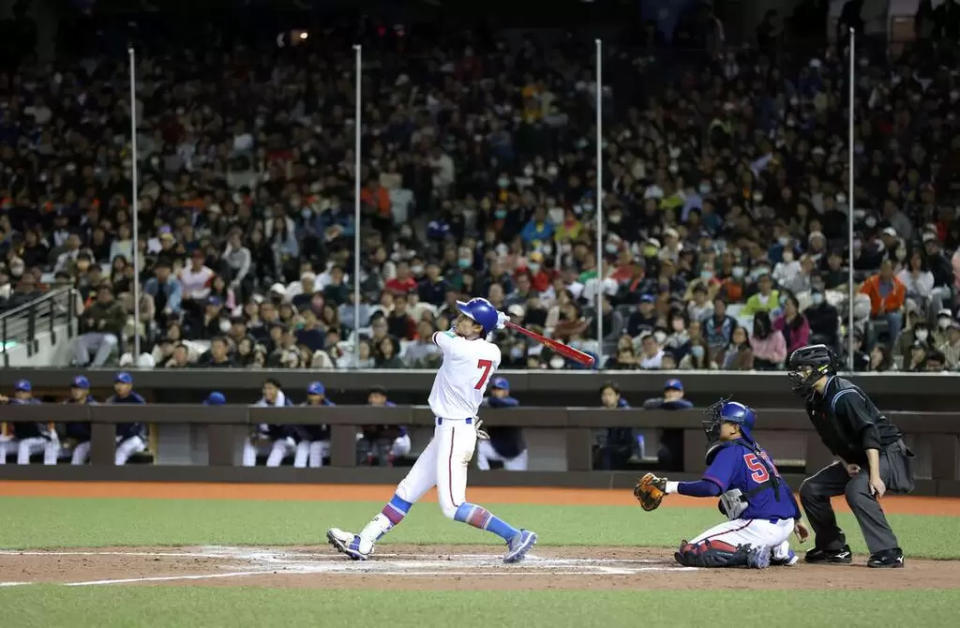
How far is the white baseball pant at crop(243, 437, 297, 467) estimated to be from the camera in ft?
61.0

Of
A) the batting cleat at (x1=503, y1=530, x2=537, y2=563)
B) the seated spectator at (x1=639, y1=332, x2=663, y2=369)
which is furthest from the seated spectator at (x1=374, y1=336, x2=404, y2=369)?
the batting cleat at (x1=503, y1=530, x2=537, y2=563)

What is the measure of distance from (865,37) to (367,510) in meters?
13.9

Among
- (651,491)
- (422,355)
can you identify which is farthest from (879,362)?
(651,491)

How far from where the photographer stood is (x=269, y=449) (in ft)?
61.3

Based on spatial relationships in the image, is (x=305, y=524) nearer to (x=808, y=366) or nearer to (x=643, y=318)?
(x=808, y=366)

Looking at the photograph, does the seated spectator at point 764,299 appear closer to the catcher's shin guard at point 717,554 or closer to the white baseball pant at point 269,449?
the white baseball pant at point 269,449

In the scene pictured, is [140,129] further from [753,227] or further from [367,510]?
[367,510]

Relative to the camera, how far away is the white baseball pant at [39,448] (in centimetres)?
1895

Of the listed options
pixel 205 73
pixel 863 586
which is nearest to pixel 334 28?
pixel 205 73

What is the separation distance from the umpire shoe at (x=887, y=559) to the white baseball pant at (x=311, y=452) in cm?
921

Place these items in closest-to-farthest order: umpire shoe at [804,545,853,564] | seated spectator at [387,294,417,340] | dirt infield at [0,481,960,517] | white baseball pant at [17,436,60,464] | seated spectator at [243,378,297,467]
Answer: umpire shoe at [804,545,853,564], dirt infield at [0,481,960,517], seated spectator at [243,378,297,467], white baseball pant at [17,436,60,464], seated spectator at [387,294,417,340]

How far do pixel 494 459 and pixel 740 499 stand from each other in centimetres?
850

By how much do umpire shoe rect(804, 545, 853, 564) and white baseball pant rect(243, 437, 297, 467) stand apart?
9044 millimetres

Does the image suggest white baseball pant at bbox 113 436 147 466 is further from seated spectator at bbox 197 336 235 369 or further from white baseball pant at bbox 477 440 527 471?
white baseball pant at bbox 477 440 527 471
